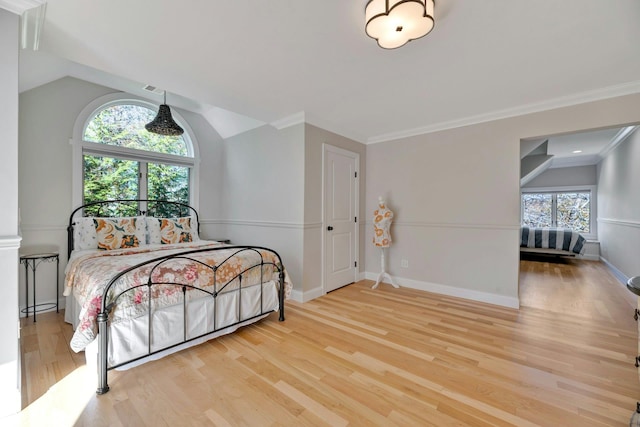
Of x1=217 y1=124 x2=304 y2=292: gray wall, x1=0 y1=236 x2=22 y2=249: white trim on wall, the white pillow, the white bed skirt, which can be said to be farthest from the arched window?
x1=0 y1=236 x2=22 y2=249: white trim on wall

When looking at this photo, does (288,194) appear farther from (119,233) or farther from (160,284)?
(119,233)

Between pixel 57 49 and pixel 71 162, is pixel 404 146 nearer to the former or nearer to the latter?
pixel 57 49

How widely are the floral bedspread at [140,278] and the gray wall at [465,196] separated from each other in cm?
223

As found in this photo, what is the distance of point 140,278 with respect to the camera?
1983 millimetres

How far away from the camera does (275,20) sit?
176 centimetres

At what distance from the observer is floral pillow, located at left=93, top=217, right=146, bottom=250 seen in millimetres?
3232

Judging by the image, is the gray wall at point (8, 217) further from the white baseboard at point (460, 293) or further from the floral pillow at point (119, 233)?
the white baseboard at point (460, 293)

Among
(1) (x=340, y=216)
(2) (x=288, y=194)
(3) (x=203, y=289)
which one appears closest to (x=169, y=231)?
(2) (x=288, y=194)

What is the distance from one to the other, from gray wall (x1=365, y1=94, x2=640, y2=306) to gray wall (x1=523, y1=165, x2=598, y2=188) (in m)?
5.74

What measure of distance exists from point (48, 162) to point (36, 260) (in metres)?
1.17

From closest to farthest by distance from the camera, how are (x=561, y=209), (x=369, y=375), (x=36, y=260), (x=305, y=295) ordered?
(x=369, y=375) < (x=36, y=260) < (x=305, y=295) < (x=561, y=209)

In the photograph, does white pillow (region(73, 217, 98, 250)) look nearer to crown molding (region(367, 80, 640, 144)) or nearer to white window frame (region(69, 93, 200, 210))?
white window frame (region(69, 93, 200, 210))

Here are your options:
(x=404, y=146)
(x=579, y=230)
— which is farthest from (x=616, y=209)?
(x=404, y=146)

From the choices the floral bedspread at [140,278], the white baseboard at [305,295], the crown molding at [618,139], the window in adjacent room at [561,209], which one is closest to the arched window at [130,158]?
the floral bedspread at [140,278]
